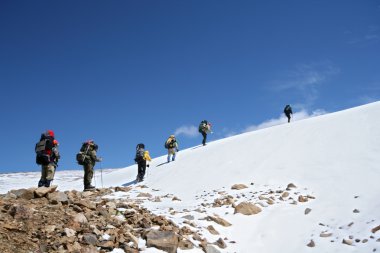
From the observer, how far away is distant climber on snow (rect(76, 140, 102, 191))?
14.5 metres

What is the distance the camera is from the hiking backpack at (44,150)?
455 inches

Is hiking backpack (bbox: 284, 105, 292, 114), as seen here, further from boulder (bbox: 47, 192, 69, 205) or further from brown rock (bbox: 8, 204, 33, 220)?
brown rock (bbox: 8, 204, 33, 220)

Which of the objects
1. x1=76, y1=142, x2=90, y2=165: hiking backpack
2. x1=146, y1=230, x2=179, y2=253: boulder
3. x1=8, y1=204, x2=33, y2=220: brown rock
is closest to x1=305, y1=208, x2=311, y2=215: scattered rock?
x1=146, y1=230, x2=179, y2=253: boulder

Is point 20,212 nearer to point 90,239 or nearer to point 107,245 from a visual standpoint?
point 90,239

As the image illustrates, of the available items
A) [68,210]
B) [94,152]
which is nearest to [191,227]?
[68,210]

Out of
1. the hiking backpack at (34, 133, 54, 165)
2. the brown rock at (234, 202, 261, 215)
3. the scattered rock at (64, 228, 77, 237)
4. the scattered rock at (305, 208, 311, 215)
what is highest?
the hiking backpack at (34, 133, 54, 165)

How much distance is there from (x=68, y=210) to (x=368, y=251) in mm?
6494

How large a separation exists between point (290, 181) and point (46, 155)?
8749 millimetres

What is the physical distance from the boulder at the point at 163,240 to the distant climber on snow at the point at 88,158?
763 centimetres

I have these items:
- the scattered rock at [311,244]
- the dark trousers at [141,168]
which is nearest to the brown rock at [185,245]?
the scattered rock at [311,244]

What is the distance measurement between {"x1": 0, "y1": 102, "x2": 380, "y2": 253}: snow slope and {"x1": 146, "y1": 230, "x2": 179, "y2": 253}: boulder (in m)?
0.60

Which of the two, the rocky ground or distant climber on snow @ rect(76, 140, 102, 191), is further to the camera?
distant climber on snow @ rect(76, 140, 102, 191)

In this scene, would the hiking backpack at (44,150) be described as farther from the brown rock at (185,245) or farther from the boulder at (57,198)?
the brown rock at (185,245)

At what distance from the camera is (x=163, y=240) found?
7.51 meters
